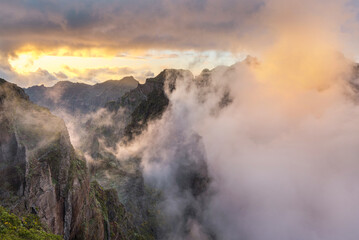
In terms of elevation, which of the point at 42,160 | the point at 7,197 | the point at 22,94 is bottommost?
the point at 7,197

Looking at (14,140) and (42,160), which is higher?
(14,140)

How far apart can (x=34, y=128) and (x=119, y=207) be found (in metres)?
86.0

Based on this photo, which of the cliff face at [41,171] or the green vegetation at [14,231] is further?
the cliff face at [41,171]

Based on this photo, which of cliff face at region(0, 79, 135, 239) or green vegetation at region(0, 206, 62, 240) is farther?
cliff face at region(0, 79, 135, 239)

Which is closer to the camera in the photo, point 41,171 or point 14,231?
point 14,231

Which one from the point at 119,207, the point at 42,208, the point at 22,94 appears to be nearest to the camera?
the point at 42,208

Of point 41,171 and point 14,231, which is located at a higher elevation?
point 14,231

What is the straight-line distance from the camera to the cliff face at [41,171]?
1909 inches

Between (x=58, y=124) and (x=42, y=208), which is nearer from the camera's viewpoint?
(x=42, y=208)

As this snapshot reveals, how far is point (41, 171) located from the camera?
53.5 meters

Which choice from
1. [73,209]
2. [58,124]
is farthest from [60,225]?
[58,124]

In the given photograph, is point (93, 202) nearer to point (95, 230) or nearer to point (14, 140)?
point (95, 230)

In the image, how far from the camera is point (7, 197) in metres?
46.1

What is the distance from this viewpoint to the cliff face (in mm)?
48500
